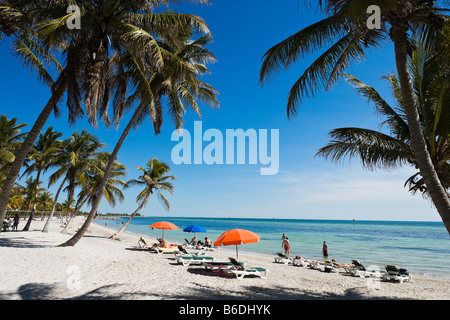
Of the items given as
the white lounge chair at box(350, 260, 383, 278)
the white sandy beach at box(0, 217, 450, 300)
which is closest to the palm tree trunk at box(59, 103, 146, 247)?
the white sandy beach at box(0, 217, 450, 300)

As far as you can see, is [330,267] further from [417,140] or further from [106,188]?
[106,188]

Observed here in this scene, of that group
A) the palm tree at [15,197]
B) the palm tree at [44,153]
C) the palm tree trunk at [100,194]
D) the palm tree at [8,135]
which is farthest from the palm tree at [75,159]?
the palm tree at [15,197]

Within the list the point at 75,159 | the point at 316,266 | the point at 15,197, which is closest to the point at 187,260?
the point at 316,266

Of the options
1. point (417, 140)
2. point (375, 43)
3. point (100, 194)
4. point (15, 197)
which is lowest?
point (15, 197)

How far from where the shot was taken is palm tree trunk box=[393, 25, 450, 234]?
462 cm

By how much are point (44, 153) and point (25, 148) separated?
15609 mm

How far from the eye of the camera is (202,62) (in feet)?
49.0

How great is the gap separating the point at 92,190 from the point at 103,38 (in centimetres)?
2002

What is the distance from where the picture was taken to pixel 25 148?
23.5ft
